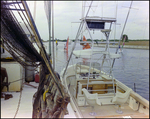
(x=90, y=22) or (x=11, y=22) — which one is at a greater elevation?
(x=90, y=22)

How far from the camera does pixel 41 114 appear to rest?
289 cm

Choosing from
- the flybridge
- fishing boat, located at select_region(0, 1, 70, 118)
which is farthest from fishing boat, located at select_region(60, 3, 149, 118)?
fishing boat, located at select_region(0, 1, 70, 118)

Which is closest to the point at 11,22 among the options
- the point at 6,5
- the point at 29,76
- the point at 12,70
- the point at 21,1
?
the point at 6,5

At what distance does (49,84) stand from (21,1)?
226 cm

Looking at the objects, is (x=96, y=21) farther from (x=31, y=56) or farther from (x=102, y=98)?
(x=31, y=56)

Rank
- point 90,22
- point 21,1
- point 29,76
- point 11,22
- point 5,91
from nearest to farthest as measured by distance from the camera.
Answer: point 21,1, point 11,22, point 5,91, point 90,22, point 29,76

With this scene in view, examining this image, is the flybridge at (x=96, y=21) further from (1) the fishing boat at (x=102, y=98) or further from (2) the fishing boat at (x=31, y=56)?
(2) the fishing boat at (x=31, y=56)

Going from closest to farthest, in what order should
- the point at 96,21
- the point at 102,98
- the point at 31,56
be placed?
the point at 31,56
the point at 102,98
the point at 96,21

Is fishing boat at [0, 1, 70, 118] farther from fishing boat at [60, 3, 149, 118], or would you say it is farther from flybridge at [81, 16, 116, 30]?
flybridge at [81, 16, 116, 30]

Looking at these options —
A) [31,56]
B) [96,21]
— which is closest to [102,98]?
[96,21]

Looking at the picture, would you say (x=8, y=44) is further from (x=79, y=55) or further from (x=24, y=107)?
(x=79, y=55)

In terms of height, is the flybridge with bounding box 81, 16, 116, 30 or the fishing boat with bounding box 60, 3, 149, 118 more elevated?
the flybridge with bounding box 81, 16, 116, 30

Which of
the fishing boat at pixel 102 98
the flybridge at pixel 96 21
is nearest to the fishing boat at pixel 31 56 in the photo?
the fishing boat at pixel 102 98

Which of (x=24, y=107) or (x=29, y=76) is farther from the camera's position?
(x=29, y=76)
